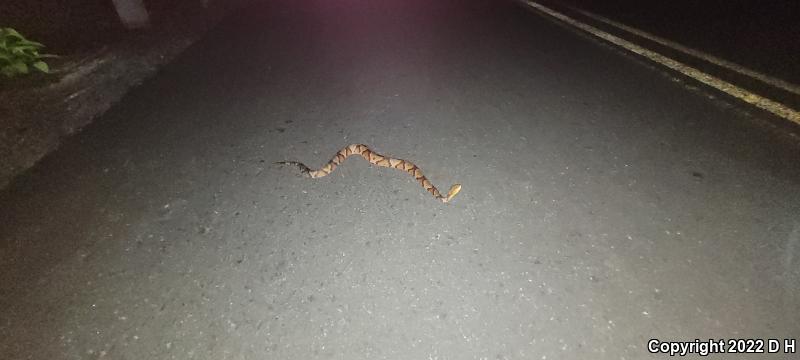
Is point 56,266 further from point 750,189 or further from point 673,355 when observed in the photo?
point 750,189

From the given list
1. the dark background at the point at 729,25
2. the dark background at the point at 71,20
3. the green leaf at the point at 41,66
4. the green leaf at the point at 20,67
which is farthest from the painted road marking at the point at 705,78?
the green leaf at the point at 20,67

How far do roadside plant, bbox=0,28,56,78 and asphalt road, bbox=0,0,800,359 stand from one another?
1.22m

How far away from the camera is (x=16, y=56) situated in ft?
14.3

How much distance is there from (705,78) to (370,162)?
3.48 metres

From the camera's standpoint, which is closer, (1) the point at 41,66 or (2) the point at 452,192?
(2) the point at 452,192

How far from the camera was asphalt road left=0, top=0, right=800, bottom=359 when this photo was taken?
6.82 feet

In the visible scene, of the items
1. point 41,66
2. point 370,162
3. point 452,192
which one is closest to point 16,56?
point 41,66

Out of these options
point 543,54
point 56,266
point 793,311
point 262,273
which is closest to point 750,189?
point 793,311

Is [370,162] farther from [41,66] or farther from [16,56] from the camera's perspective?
[16,56]

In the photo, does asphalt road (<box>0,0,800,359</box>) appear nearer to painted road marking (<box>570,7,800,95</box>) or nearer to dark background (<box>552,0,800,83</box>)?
painted road marking (<box>570,7,800,95</box>)

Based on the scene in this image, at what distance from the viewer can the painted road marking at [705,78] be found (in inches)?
134

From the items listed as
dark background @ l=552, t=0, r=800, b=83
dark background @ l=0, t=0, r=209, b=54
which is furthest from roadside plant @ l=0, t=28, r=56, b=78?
dark background @ l=552, t=0, r=800, b=83

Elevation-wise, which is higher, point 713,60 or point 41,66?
point 41,66

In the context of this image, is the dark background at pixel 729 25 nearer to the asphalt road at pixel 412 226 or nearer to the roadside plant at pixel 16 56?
the asphalt road at pixel 412 226
